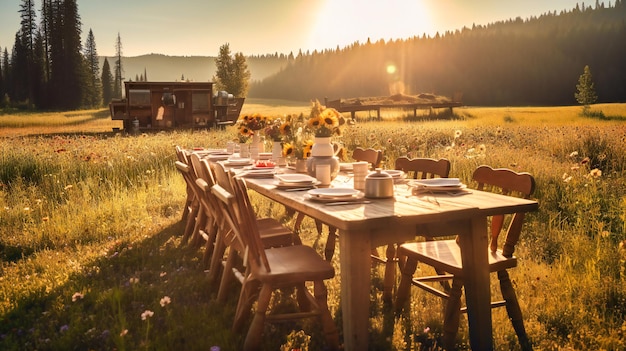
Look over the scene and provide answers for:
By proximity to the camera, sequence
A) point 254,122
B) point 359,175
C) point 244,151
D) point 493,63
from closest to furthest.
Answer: point 359,175 → point 254,122 → point 244,151 → point 493,63

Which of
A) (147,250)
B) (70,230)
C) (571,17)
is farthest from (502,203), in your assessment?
(571,17)

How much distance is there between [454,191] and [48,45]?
43.0 m

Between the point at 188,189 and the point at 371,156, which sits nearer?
the point at 371,156

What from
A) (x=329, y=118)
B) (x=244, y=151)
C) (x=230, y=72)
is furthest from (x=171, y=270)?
(x=230, y=72)

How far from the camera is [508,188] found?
10.5 ft

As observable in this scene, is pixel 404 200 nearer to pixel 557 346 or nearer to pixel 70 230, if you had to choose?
pixel 557 346

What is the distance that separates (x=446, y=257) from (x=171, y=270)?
2.52 m

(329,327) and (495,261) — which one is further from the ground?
(495,261)

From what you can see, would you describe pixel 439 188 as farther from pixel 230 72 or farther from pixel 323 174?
pixel 230 72

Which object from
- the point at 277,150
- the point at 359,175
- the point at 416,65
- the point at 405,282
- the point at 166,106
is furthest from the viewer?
the point at 416,65

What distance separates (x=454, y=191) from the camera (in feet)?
10.3

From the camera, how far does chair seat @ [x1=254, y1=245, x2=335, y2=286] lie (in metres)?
2.73

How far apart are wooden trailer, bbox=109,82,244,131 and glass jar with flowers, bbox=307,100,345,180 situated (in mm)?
17321

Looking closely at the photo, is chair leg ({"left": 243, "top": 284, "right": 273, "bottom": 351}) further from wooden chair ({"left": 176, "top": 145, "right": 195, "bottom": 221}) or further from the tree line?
the tree line
